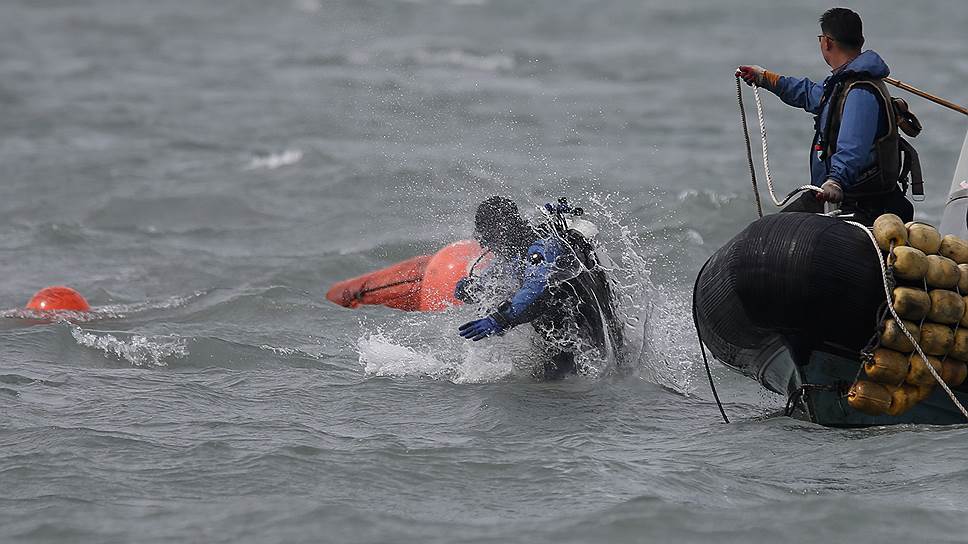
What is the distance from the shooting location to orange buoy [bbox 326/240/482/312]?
9805mm

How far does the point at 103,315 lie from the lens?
10.4 meters

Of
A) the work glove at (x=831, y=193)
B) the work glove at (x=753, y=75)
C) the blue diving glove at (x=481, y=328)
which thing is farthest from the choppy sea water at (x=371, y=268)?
Answer: the work glove at (x=753, y=75)

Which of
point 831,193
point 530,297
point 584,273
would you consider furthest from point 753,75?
point 530,297

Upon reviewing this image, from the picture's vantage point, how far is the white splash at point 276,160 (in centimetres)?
1711

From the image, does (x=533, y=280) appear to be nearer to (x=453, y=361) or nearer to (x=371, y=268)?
(x=453, y=361)

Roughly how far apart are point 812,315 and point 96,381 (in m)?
3.94

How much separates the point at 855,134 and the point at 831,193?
1.07ft

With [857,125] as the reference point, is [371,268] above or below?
below

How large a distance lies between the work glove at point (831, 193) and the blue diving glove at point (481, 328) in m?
1.88

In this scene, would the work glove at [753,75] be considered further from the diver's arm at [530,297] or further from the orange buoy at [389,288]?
the orange buoy at [389,288]

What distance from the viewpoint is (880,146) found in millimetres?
6941

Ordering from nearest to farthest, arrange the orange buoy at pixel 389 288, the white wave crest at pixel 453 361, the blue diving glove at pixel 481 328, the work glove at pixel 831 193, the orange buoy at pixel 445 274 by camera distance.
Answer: the work glove at pixel 831 193 → the blue diving glove at pixel 481 328 → the white wave crest at pixel 453 361 → the orange buoy at pixel 445 274 → the orange buoy at pixel 389 288

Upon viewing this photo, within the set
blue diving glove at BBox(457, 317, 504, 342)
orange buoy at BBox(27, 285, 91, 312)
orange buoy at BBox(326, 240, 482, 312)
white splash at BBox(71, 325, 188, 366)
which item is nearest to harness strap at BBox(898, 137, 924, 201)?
blue diving glove at BBox(457, 317, 504, 342)

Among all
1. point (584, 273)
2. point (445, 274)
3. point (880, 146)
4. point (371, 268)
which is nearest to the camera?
point (880, 146)
